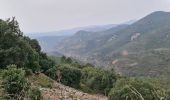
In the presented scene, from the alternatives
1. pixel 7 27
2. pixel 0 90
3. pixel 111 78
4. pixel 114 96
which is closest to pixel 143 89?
pixel 114 96

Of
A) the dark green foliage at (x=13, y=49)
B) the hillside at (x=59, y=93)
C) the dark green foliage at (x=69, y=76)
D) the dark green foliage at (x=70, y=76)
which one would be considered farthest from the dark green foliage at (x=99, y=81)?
the hillside at (x=59, y=93)

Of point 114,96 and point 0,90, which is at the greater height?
point 0,90

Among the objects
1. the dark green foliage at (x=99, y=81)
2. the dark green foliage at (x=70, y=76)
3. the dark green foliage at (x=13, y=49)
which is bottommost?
the dark green foliage at (x=99, y=81)

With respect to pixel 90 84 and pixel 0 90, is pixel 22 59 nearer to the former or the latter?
pixel 90 84

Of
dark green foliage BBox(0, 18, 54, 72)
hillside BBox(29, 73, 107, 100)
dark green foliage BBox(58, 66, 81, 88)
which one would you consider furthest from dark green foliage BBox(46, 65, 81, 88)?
hillside BBox(29, 73, 107, 100)

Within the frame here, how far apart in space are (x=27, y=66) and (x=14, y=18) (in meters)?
7.70

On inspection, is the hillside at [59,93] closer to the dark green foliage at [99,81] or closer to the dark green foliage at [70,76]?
the dark green foliage at [70,76]

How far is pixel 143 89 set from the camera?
55.2 metres

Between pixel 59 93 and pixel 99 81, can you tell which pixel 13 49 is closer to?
pixel 99 81

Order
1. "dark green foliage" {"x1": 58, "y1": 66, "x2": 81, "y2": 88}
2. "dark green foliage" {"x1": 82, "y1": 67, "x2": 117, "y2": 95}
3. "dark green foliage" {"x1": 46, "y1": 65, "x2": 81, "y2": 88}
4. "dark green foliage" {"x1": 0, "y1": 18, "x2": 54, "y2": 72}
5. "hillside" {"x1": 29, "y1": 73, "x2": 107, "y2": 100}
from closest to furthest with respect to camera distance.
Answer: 1. "hillside" {"x1": 29, "y1": 73, "x2": 107, "y2": 100}
2. "dark green foliage" {"x1": 0, "y1": 18, "x2": 54, "y2": 72}
3. "dark green foliage" {"x1": 46, "y1": 65, "x2": 81, "y2": 88}
4. "dark green foliage" {"x1": 58, "y1": 66, "x2": 81, "y2": 88}
5. "dark green foliage" {"x1": 82, "y1": 67, "x2": 117, "y2": 95}

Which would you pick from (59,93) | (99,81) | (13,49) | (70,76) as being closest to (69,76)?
(70,76)

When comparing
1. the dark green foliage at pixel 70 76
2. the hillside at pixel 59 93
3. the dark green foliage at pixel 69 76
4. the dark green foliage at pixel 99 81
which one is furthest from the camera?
the dark green foliage at pixel 99 81

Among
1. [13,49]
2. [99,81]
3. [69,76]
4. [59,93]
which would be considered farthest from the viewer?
[99,81]

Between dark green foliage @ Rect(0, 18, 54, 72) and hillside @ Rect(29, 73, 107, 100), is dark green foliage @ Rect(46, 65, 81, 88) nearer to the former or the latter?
dark green foliage @ Rect(0, 18, 54, 72)
